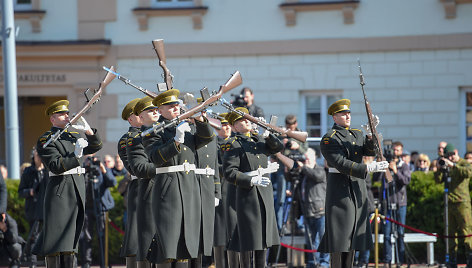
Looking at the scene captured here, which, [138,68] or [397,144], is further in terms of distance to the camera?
[138,68]

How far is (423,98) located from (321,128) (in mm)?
1928

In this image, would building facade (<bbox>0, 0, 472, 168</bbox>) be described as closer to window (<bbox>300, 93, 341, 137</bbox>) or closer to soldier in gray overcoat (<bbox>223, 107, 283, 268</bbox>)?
window (<bbox>300, 93, 341, 137</bbox>)

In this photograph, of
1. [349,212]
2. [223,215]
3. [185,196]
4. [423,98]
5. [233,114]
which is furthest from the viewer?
[423,98]

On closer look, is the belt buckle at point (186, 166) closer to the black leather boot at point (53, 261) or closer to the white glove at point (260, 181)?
the white glove at point (260, 181)

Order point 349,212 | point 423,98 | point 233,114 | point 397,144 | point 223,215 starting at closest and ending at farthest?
1. point 349,212
2. point 233,114
3. point 223,215
4. point 397,144
5. point 423,98

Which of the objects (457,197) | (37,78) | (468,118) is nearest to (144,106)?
(457,197)

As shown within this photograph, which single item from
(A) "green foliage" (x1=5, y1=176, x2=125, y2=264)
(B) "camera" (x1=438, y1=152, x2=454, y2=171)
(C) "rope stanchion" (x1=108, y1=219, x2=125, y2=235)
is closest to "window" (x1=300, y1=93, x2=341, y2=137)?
(A) "green foliage" (x1=5, y1=176, x2=125, y2=264)

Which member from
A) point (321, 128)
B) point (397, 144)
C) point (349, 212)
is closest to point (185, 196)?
point (349, 212)

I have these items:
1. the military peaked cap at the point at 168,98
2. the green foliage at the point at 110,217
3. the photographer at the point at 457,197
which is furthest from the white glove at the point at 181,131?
the green foliage at the point at 110,217

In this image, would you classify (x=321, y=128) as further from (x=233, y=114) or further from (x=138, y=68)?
(x=233, y=114)

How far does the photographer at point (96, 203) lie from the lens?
1391cm

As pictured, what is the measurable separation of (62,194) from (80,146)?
24.4 inches

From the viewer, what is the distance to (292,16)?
63.0 ft

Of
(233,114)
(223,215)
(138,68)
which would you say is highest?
(138,68)
